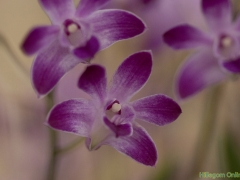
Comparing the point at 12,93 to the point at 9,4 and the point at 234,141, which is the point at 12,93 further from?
the point at 234,141

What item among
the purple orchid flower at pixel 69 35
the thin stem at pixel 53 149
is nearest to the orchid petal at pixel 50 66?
the purple orchid flower at pixel 69 35

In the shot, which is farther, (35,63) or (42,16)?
(42,16)

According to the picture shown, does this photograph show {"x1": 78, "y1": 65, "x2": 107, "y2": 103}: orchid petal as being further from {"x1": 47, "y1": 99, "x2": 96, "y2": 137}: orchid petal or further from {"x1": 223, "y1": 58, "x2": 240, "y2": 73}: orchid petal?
{"x1": 223, "y1": 58, "x2": 240, "y2": 73}: orchid petal

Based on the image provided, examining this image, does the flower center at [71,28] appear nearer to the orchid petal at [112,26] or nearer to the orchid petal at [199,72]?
the orchid petal at [112,26]

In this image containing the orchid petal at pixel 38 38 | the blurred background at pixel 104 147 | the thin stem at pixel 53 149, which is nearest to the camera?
the orchid petal at pixel 38 38

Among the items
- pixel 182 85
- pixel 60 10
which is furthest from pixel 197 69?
pixel 60 10

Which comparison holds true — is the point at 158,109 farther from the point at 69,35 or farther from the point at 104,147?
the point at 104,147

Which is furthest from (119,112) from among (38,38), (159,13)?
(159,13)
